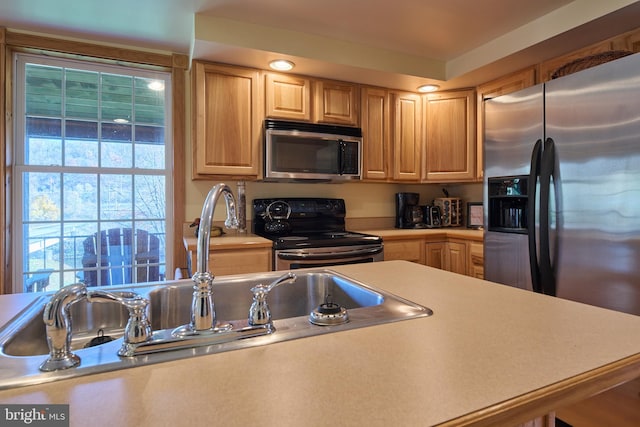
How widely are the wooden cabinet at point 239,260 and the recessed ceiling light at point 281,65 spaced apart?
→ 1345mm

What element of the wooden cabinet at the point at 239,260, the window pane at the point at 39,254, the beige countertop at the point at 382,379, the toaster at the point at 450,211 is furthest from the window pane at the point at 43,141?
the toaster at the point at 450,211

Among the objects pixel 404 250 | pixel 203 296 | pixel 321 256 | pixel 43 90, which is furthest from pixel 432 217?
pixel 43 90

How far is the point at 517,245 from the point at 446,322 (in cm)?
145

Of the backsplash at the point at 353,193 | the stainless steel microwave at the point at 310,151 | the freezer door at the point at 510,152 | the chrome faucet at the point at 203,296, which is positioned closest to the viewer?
the chrome faucet at the point at 203,296

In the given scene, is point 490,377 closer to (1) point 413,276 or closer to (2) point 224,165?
(1) point 413,276

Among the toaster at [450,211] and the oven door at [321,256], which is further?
the toaster at [450,211]

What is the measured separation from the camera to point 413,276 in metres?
1.28

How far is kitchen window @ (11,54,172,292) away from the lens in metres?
2.49

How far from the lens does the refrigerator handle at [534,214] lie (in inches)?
71.2

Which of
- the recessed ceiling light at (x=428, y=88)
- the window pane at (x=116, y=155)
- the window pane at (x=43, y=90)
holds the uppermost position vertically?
the recessed ceiling light at (x=428, y=88)

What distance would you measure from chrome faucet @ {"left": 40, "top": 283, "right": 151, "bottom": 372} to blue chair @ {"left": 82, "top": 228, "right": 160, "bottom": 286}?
2.34 m

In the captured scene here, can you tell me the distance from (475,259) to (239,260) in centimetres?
180

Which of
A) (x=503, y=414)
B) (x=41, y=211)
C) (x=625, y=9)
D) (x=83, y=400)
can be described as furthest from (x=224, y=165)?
(x=625, y=9)

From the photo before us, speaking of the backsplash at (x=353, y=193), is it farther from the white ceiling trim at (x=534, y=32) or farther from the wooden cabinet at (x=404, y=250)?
the white ceiling trim at (x=534, y=32)
